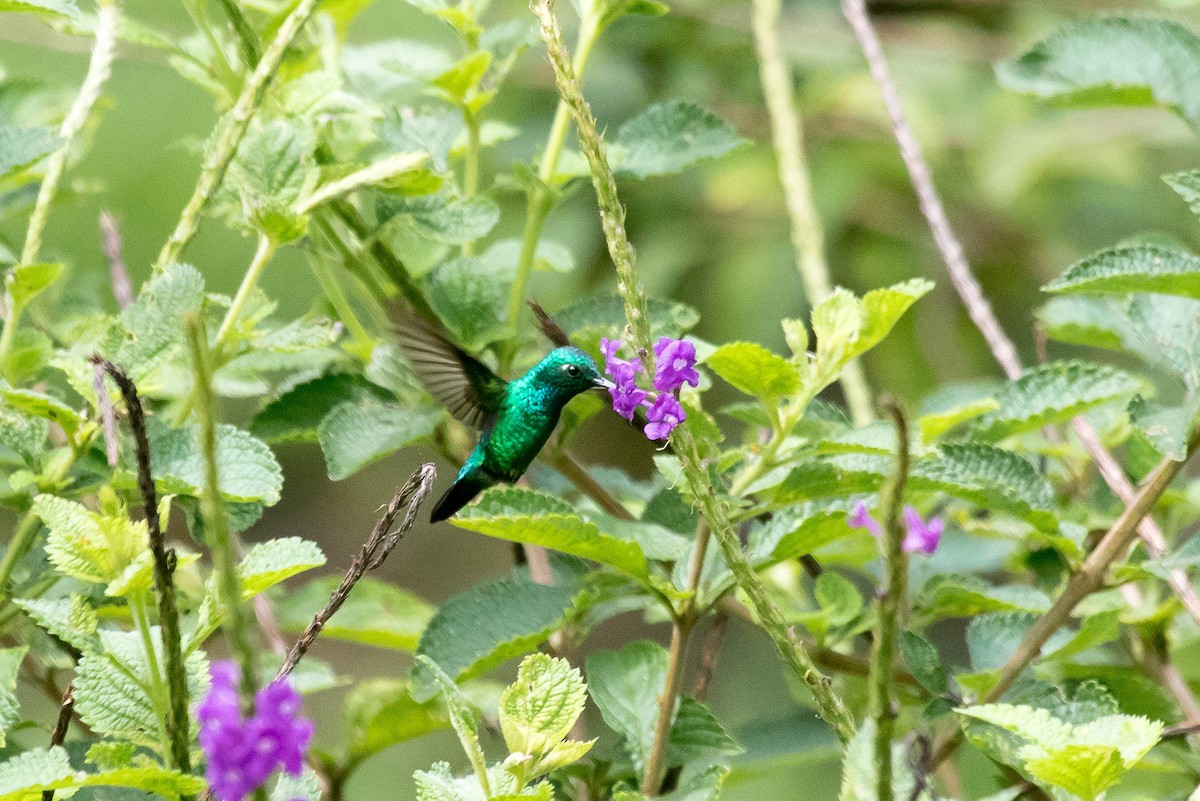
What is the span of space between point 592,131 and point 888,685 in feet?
1.13

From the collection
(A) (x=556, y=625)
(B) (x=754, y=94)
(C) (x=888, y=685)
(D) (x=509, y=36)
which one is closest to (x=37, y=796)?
(A) (x=556, y=625)

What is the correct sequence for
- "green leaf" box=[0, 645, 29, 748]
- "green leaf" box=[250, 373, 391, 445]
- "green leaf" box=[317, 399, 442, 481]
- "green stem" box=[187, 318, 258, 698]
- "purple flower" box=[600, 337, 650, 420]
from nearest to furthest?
"green stem" box=[187, 318, 258, 698] < "green leaf" box=[0, 645, 29, 748] < "purple flower" box=[600, 337, 650, 420] < "green leaf" box=[317, 399, 442, 481] < "green leaf" box=[250, 373, 391, 445]

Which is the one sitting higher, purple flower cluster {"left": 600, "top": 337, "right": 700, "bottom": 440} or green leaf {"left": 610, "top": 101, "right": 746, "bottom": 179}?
green leaf {"left": 610, "top": 101, "right": 746, "bottom": 179}

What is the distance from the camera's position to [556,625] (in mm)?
924

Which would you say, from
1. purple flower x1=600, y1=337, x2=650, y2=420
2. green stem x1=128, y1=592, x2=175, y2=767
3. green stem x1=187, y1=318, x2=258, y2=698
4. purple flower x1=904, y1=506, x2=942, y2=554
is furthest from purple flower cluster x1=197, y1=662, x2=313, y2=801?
purple flower x1=904, y1=506, x2=942, y2=554

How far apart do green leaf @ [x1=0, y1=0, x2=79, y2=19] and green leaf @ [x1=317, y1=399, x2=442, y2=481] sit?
35 centimetres

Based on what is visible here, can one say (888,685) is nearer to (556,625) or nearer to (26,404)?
(556,625)

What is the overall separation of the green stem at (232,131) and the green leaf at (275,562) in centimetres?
25

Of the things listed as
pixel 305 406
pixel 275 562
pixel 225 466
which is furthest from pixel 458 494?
pixel 275 562

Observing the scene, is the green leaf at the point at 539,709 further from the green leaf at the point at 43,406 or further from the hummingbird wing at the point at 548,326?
the green leaf at the point at 43,406

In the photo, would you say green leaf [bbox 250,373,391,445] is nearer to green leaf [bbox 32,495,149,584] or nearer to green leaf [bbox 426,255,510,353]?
green leaf [bbox 426,255,510,353]

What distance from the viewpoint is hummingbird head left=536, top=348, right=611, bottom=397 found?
1.02 meters

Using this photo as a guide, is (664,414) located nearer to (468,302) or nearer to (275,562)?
(275,562)

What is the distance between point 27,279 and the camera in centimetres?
92
